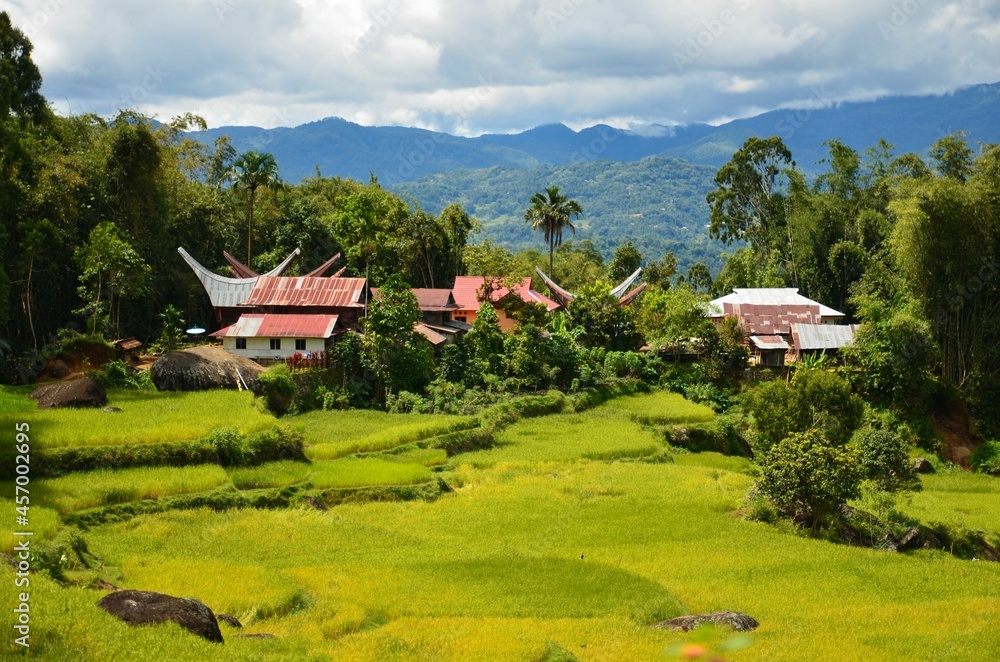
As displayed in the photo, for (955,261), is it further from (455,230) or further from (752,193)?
(455,230)

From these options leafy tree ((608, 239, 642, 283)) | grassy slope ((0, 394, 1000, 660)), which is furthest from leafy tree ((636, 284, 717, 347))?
leafy tree ((608, 239, 642, 283))

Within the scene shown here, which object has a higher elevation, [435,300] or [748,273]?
[748,273]

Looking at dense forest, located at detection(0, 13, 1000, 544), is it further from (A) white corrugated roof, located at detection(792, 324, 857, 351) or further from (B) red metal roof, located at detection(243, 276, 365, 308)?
(A) white corrugated roof, located at detection(792, 324, 857, 351)

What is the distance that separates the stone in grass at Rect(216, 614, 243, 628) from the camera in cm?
1366

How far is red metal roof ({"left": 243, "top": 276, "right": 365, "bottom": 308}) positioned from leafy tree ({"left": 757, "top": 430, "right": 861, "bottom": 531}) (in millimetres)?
21538

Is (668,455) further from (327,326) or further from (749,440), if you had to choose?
(327,326)

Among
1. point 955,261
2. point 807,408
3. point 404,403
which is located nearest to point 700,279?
point 955,261

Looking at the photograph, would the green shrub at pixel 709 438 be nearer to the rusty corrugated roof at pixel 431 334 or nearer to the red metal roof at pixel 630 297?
the rusty corrugated roof at pixel 431 334

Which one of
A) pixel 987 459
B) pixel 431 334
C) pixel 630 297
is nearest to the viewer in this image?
pixel 987 459

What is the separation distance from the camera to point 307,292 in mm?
40562

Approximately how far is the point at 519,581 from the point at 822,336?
31.2 m

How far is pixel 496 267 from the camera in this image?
4931cm

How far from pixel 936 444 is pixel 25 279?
121 feet

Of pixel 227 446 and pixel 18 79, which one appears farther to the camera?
pixel 18 79
